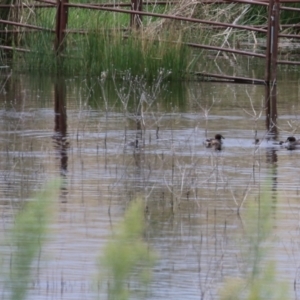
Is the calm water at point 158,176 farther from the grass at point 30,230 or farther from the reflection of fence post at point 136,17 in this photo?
the reflection of fence post at point 136,17

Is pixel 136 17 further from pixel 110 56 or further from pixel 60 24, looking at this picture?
pixel 110 56

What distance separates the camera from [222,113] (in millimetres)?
12383

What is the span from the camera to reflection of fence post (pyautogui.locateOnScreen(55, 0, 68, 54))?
1599 cm

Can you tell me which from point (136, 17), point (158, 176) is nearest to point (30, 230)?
point (158, 176)

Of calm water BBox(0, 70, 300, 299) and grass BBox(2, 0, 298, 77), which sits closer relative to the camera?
calm water BBox(0, 70, 300, 299)

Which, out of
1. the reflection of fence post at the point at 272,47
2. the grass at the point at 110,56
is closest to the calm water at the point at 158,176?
the reflection of fence post at the point at 272,47

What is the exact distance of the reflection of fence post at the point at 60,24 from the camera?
1599 cm

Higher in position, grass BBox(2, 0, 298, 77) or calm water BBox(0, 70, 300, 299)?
grass BBox(2, 0, 298, 77)

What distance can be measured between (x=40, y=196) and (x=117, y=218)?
12.6 feet

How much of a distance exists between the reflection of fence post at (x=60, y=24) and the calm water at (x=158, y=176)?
5.37ft

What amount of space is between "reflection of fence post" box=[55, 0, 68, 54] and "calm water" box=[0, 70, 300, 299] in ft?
5.37

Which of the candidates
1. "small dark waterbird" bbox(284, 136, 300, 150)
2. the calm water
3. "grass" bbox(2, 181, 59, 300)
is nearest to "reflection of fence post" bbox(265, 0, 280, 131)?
the calm water

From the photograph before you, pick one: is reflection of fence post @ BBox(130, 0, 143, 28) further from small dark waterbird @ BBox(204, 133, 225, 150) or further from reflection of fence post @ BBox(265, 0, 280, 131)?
small dark waterbird @ BBox(204, 133, 225, 150)

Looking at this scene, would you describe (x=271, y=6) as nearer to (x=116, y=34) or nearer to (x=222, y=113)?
(x=116, y=34)
